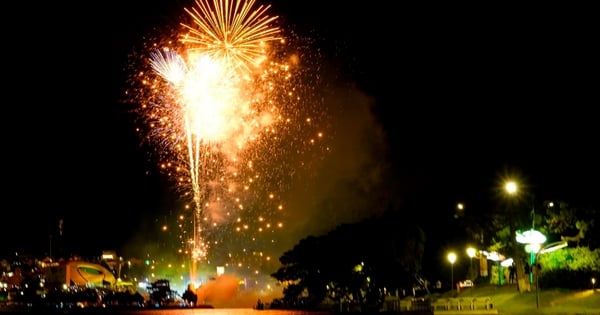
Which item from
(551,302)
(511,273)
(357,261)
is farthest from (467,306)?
(357,261)

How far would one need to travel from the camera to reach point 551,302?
31.1 metres

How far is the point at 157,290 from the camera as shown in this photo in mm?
62344

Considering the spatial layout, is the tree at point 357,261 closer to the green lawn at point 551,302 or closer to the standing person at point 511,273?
the standing person at point 511,273

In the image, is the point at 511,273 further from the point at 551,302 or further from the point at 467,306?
the point at 467,306

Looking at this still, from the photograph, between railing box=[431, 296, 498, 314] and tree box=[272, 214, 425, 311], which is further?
tree box=[272, 214, 425, 311]

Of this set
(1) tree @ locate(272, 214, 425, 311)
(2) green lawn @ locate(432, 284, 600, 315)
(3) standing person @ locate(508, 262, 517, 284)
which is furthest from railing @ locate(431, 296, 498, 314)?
(3) standing person @ locate(508, 262, 517, 284)

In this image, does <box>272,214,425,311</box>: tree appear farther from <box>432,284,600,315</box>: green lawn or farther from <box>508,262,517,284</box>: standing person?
<box>432,284,600,315</box>: green lawn

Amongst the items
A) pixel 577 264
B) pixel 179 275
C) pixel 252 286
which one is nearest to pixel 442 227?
pixel 577 264

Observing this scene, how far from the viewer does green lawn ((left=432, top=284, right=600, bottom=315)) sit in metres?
28.1

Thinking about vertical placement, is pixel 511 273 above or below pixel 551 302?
above

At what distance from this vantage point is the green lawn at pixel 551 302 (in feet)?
92.1

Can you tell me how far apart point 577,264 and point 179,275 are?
7853 centimetres

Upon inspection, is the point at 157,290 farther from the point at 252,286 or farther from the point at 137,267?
the point at 137,267

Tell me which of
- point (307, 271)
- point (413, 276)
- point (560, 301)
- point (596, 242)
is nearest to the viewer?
point (560, 301)
